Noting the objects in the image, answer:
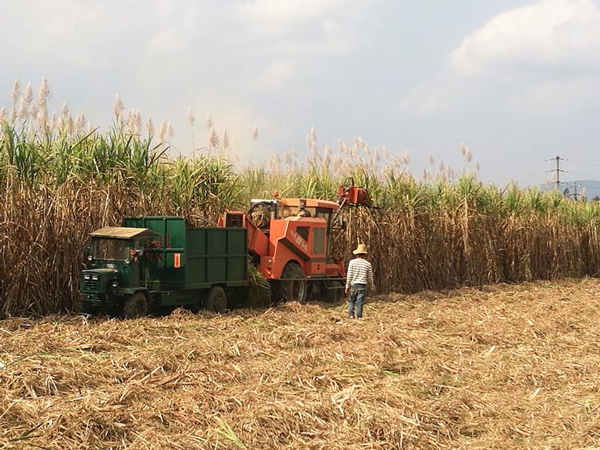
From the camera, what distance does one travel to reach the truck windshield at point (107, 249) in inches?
411

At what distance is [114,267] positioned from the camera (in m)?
10.4

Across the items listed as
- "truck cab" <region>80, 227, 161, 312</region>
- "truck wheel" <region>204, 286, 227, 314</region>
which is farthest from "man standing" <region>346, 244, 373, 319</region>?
"truck cab" <region>80, 227, 161, 312</region>

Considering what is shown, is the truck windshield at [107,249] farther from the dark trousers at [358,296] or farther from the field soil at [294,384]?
the dark trousers at [358,296]

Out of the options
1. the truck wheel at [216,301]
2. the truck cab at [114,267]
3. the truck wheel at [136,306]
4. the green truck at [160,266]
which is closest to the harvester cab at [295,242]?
the green truck at [160,266]

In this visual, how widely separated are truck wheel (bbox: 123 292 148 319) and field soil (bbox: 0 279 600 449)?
1.29ft

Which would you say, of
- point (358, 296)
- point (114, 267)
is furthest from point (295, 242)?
point (114, 267)

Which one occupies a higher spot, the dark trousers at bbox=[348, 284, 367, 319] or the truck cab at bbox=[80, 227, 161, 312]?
the truck cab at bbox=[80, 227, 161, 312]

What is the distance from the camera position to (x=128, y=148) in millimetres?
12164

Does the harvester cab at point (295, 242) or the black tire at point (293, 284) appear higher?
the harvester cab at point (295, 242)

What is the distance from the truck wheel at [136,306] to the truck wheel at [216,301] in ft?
4.10

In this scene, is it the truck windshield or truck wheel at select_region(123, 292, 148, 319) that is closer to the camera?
truck wheel at select_region(123, 292, 148, 319)

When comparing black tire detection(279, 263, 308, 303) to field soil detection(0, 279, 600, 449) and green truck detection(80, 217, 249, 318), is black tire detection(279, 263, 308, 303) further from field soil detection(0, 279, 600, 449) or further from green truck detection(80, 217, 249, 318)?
field soil detection(0, 279, 600, 449)

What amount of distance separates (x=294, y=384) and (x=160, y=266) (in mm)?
4890

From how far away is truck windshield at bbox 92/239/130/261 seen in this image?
10.4m
